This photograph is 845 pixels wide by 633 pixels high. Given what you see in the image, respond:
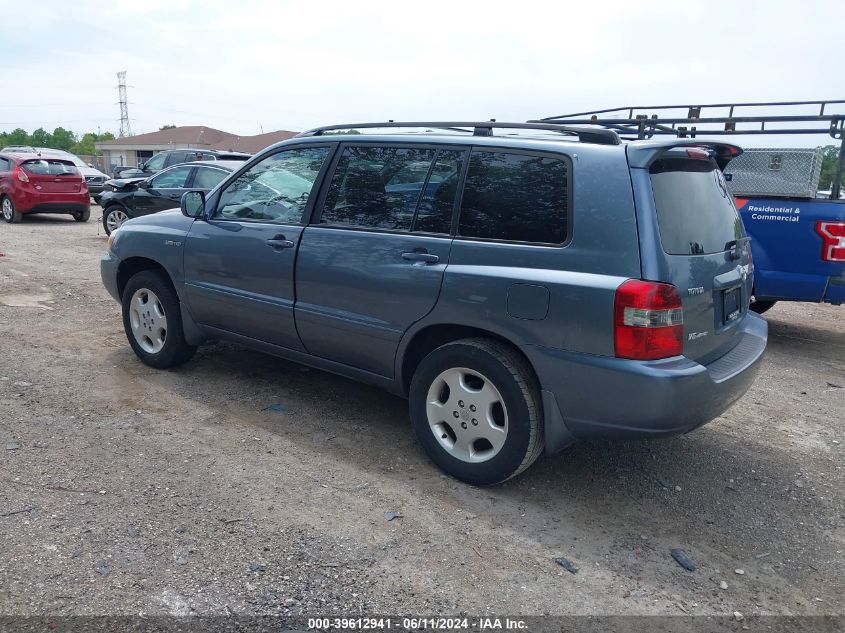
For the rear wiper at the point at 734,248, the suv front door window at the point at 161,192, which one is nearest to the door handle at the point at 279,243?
the rear wiper at the point at 734,248

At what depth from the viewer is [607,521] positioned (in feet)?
11.7

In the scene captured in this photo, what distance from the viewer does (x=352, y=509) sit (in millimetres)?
3518

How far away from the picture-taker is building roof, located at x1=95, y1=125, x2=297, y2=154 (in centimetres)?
5506

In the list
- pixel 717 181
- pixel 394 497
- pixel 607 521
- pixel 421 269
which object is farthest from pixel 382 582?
pixel 717 181

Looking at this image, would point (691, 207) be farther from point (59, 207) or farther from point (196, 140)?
point (196, 140)

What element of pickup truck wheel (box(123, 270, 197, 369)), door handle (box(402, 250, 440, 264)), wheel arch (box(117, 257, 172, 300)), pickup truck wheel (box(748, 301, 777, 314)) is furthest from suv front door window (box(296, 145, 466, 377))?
pickup truck wheel (box(748, 301, 777, 314))

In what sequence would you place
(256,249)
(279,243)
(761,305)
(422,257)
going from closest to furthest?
1. (422,257)
2. (279,243)
3. (256,249)
4. (761,305)

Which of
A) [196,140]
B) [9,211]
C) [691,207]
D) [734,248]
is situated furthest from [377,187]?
[196,140]

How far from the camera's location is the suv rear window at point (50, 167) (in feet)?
51.1

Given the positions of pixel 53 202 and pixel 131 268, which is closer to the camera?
pixel 131 268

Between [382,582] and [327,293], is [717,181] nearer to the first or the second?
[327,293]

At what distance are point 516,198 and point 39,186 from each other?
A: 1506 centimetres

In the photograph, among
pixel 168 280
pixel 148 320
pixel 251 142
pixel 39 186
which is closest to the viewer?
pixel 168 280

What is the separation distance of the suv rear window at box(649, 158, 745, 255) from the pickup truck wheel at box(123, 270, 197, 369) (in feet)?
11.5
